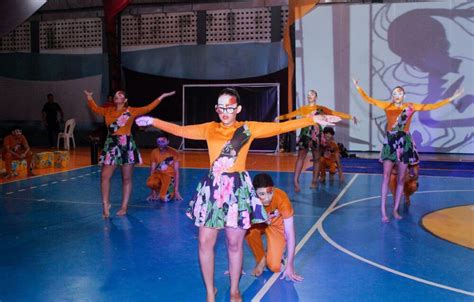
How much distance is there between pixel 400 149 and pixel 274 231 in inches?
103

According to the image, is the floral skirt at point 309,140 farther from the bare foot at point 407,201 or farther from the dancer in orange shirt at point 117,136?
the dancer in orange shirt at point 117,136

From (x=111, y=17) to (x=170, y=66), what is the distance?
3.25 meters

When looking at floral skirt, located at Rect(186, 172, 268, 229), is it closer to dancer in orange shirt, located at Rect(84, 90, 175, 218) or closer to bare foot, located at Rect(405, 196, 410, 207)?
dancer in orange shirt, located at Rect(84, 90, 175, 218)

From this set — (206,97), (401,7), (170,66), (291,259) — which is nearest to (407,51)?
(401,7)

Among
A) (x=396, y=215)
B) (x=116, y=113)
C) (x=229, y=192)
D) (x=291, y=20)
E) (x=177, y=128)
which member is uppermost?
(x=291, y=20)

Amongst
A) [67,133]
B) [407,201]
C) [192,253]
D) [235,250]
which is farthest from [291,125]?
[67,133]

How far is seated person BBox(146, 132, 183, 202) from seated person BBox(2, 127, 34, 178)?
3.83 m

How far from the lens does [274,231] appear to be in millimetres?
4559

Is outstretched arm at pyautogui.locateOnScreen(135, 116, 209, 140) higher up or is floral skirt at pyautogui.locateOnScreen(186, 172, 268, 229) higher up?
outstretched arm at pyautogui.locateOnScreen(135, 116, 209, 140)

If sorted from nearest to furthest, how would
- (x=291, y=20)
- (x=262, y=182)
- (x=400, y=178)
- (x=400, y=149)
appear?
(x=262, y=182)
(x=400, y=149)
(x=400, y=178)
(x=291, y=20)

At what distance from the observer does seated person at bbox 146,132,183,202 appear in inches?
317

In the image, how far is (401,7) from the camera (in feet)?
47.8

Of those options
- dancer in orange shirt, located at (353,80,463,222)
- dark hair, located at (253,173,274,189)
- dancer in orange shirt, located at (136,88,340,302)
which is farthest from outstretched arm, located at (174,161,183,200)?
dancer in orange shirt, located at (136,88,340,302)

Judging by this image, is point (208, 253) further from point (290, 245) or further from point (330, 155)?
point (330, 155)
